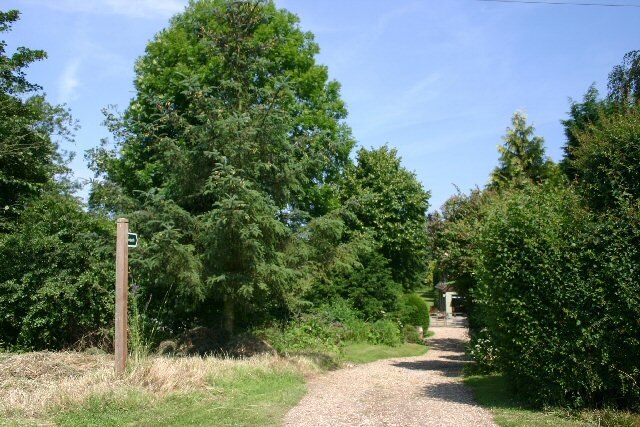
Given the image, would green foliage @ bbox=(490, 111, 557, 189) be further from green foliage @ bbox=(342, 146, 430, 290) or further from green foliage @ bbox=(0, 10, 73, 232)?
green foliage @ bbox=(0, 10, 73, 232)

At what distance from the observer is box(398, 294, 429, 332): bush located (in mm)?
24383

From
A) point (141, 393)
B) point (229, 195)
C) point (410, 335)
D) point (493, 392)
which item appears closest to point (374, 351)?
point (410, 335)

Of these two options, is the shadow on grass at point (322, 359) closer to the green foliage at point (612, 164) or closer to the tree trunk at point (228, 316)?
the tree trunk at point (228, 316)

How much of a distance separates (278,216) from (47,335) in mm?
6124

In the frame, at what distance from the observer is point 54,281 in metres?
Result: 13.4

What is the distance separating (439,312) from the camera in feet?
163

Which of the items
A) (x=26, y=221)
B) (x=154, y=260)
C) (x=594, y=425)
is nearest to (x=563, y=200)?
(x=594, y=425)

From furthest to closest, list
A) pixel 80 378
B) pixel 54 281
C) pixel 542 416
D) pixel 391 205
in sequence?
pixel 391 205 → pixel 54 281 → pixel 80 378 → pixel 542 416

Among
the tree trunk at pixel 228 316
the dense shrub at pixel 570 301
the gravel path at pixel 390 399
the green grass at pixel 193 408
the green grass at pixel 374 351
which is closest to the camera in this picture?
the green grass at pixel 193 408

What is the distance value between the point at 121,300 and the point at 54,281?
4.82 metres

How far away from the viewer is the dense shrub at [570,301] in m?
8.37

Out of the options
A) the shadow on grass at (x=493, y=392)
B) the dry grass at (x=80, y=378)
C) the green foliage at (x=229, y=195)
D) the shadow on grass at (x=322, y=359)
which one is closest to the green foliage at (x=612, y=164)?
the shadow on grass at (x=493, y=392)

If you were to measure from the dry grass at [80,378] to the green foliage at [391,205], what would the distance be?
1394 centimetres

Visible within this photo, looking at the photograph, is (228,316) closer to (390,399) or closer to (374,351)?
(390,399)
